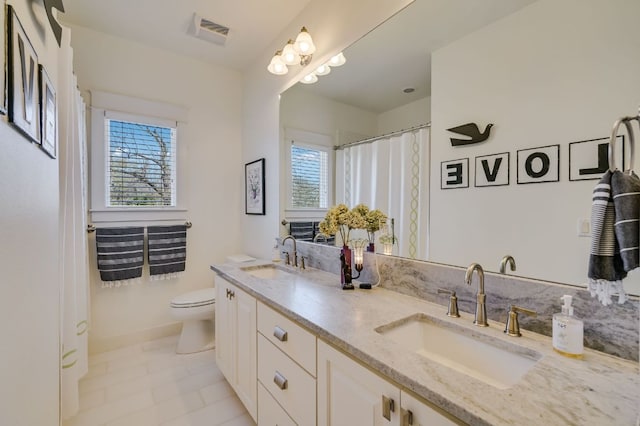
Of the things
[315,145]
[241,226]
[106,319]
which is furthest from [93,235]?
[315,145]

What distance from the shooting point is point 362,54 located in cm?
167

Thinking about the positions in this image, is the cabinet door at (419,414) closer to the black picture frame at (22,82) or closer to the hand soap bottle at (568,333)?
the hand soap bottle at (568,333)

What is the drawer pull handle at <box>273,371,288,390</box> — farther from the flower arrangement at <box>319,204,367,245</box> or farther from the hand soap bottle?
the hand soap bottle

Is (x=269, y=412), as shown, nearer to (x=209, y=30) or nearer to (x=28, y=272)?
(x=28, y=272)

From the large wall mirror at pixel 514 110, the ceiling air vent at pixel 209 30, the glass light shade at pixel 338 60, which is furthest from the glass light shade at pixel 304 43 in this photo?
the ceiling air vent at pixel 209 30

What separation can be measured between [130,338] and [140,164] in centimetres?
158

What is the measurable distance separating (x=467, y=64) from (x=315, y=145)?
1.12 meters

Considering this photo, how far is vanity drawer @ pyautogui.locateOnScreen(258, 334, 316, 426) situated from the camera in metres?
1.06

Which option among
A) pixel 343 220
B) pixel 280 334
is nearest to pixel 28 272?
pixel 280 334

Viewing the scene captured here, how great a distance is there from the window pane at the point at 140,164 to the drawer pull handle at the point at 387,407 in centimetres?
261

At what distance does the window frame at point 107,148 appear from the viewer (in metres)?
2.37

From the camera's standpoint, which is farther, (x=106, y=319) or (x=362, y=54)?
(x=106, y=319)

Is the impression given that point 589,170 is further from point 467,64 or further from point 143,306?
point 143,306

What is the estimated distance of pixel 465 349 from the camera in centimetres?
98
